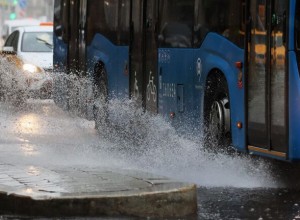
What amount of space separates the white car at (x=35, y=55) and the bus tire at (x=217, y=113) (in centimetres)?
1135

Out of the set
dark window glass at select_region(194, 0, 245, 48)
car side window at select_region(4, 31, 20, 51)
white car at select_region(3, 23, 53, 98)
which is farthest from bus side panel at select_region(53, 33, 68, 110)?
dark window glass at select_region(194, 0, 245, 48)

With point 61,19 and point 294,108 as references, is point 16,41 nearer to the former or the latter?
point 61,19

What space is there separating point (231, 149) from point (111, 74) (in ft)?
15.7

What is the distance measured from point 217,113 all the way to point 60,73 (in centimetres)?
846

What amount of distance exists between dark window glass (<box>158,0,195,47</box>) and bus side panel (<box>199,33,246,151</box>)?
0.86 meters

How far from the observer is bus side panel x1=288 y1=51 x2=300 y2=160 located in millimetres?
9844

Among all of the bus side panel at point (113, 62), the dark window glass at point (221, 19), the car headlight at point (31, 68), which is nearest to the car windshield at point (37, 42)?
the car headlight at point (31, 68)

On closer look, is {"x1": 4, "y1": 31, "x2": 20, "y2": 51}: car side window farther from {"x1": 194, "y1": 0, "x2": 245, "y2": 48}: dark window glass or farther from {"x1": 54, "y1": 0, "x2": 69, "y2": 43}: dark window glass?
{"x1": 194, "y1": 0, "x2": 245, "y2": 48}: dark window glass

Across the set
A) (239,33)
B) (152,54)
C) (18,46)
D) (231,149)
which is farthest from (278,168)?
(18,46)

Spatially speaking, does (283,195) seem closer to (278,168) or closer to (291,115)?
(291,115)

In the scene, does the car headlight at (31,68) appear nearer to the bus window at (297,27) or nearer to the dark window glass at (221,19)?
the dark window glass at (221,19)

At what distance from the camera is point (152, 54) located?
14141 mm

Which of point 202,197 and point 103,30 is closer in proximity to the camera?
point 202,197

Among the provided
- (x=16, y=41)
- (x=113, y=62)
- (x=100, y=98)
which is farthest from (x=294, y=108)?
(x=16, y=41)
